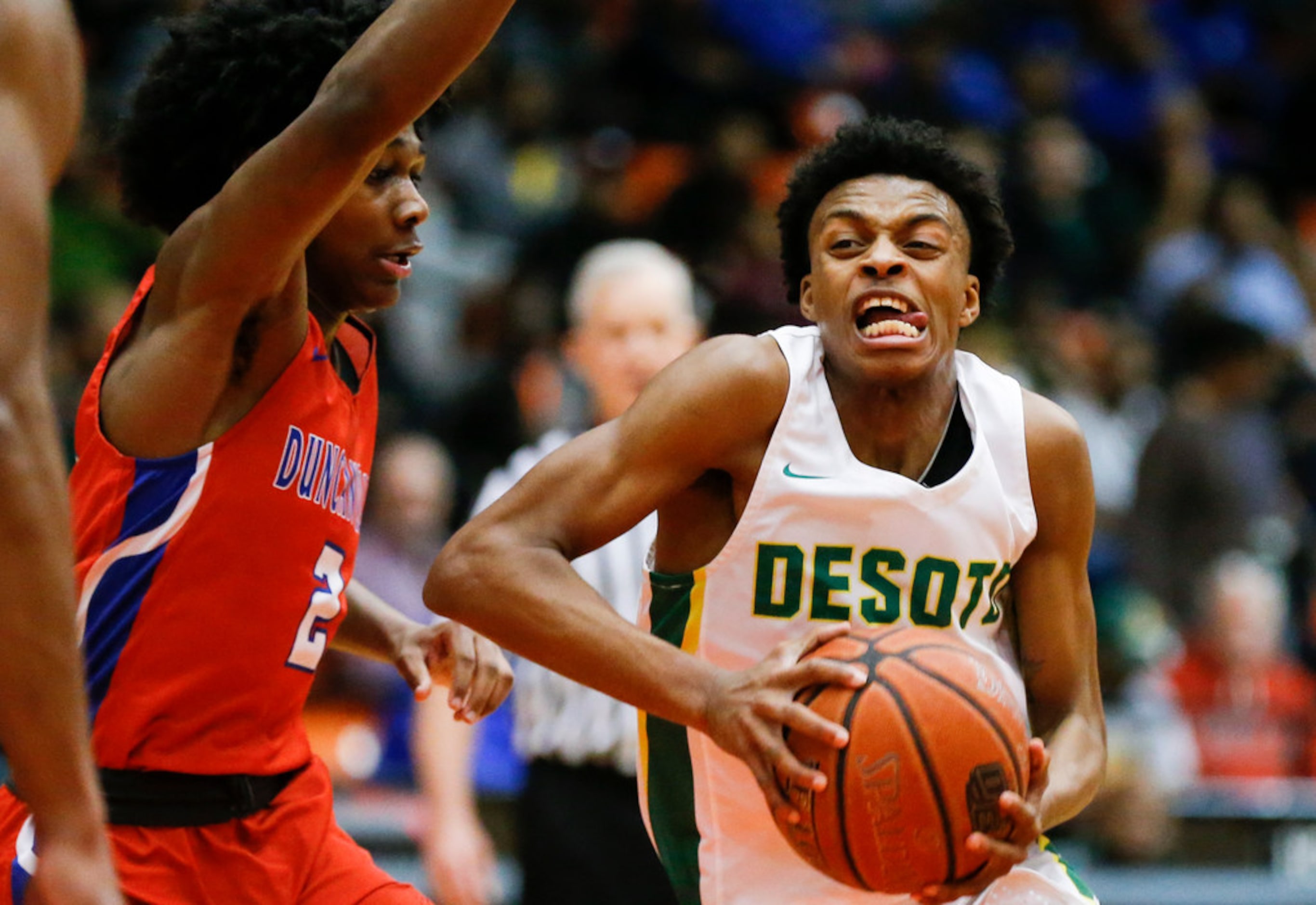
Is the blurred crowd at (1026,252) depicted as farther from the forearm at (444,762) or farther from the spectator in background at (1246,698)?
the forearm at (444,762)

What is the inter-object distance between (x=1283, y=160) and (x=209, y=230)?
1065 centimetres

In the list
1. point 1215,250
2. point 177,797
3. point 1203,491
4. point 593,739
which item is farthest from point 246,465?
point 1215,250

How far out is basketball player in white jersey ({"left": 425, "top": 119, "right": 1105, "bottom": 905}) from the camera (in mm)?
3012

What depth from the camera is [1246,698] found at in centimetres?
732

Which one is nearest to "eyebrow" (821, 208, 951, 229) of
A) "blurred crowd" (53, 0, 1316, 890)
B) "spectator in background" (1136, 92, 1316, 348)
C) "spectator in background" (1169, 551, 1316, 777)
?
"blurred crowd" (53, 0, 1316, 890)

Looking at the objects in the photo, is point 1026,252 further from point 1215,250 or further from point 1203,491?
point 1203,491

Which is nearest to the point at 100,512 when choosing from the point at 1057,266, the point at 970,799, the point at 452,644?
the point at 452,644

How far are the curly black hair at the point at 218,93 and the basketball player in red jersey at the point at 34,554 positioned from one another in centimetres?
142

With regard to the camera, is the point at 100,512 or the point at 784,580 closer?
the point at 100,512

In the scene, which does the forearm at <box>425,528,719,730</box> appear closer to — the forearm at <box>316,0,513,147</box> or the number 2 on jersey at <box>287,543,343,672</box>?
the number 2 on jersey at <box>287,543,343,672</box>

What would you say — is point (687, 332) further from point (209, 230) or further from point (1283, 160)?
point (1283, 160)

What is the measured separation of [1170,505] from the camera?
27.2 ft

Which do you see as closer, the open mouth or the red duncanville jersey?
the red duncanville jersey

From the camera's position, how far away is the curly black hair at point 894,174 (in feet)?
11.1
